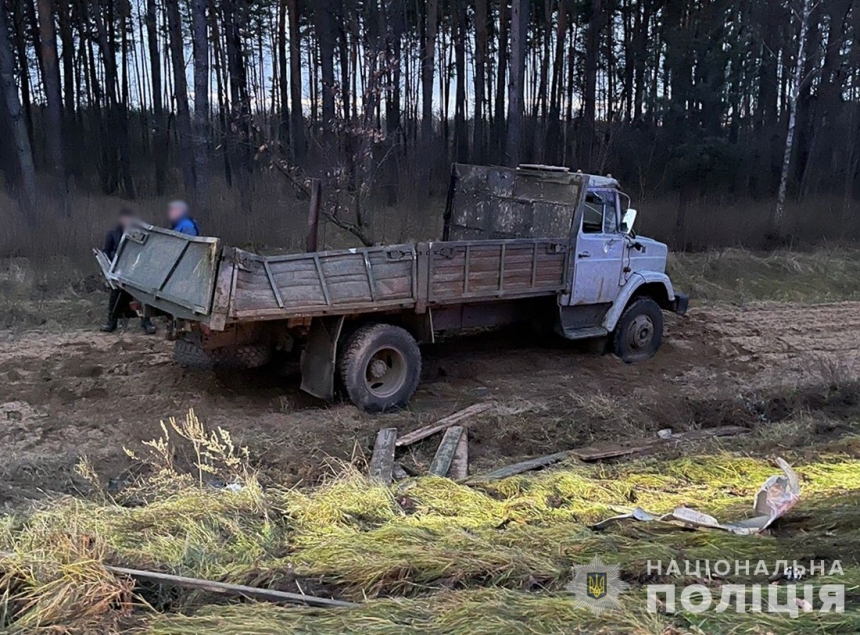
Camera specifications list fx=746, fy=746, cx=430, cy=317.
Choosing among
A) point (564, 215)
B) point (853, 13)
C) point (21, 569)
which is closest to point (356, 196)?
point (564, 215)

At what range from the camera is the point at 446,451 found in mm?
6918

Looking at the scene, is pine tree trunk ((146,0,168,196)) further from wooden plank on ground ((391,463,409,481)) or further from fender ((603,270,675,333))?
wooden plank on ground ((391,463,409,481))

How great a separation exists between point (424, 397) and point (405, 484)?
2.76 meters

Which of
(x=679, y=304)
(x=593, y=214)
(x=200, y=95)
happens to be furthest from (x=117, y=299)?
(x=200, y=95)

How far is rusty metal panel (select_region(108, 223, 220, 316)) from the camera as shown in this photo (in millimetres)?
6891

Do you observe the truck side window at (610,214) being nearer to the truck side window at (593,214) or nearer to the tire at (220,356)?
the truck side window at (593,214)

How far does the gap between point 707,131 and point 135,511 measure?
79.2 ft

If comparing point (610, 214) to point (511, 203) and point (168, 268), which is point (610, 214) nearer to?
point (511, 203)

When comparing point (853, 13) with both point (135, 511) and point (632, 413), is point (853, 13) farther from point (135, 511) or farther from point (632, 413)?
point (135, 511)

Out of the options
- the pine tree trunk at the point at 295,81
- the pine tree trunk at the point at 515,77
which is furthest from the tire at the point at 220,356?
the pine tree trunk at the point at 295,81

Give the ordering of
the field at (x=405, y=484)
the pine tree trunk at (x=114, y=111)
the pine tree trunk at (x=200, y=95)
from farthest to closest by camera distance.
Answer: the pine tree trunk at (x=114, y=111)
the pine tree trunk at (x=200, y=95)
the field at (x=405, y=484)

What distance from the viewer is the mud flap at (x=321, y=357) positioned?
7820mm

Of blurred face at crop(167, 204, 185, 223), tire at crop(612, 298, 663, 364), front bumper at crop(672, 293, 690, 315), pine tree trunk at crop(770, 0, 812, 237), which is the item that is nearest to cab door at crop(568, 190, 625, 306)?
tire at crop(612, 298, 663, 364)

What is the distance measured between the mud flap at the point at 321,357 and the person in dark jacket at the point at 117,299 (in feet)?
6.22
